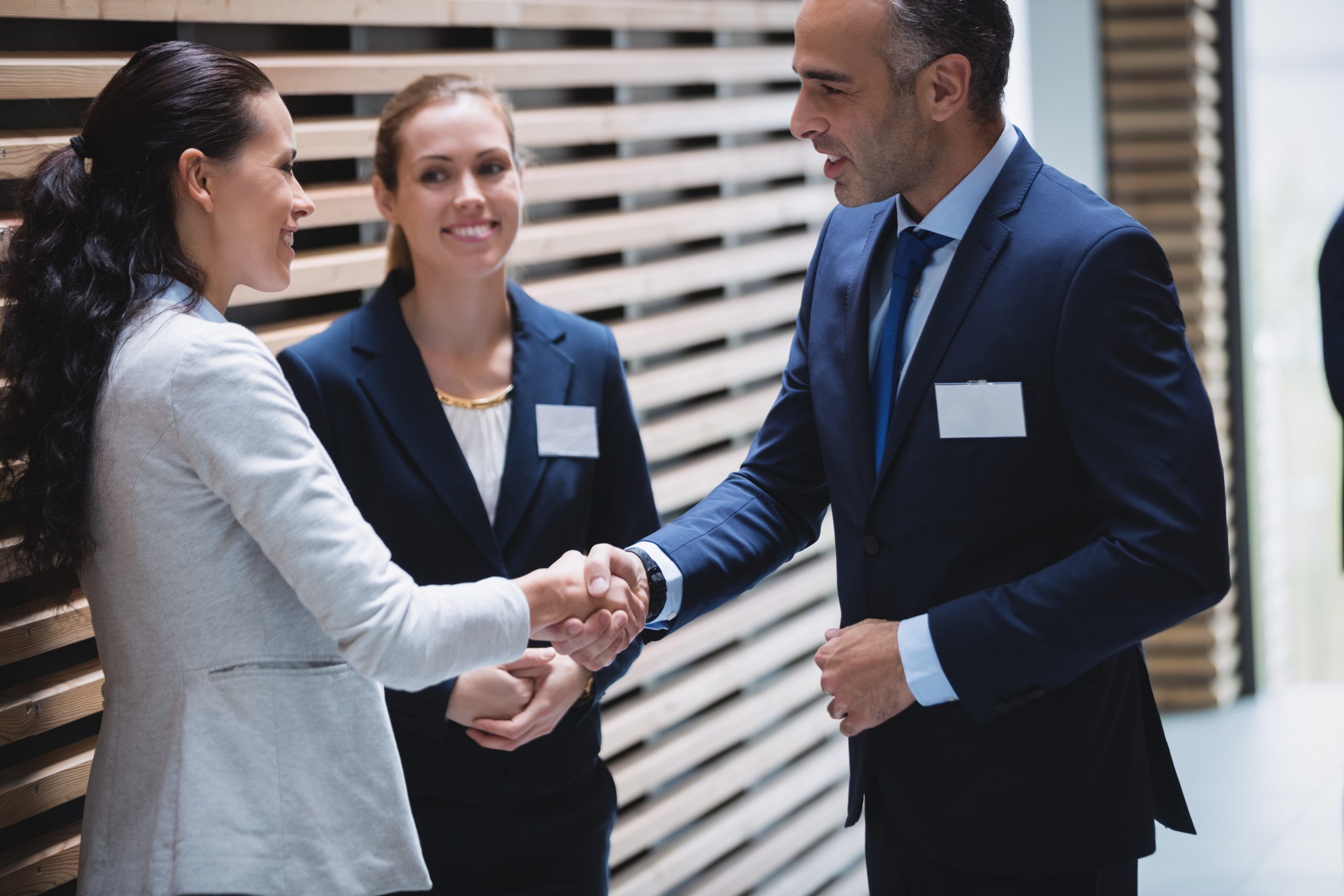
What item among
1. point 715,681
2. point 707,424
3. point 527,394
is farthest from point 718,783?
point 527,394

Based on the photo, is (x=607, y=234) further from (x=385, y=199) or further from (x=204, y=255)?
(x=204, y=255)

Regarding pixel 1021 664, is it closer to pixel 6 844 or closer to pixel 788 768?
pixel 6 844

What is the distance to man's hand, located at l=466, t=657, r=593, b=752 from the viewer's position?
2.23 m

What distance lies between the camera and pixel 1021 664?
1812mm

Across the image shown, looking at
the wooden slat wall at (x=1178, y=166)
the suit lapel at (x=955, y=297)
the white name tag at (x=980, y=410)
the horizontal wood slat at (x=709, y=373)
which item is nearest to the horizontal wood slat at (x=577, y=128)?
the horizontal wood slat at (x=709, y=373)

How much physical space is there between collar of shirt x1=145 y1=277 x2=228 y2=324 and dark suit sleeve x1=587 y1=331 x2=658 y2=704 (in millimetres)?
962

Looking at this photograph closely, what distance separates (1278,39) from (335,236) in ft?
16.9

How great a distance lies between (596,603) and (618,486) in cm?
38

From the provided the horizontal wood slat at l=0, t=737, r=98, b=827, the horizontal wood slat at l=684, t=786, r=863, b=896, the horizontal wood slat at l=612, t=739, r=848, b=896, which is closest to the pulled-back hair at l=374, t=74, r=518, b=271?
the horizontal wood slat at l=0, t=737, r=98, b=827

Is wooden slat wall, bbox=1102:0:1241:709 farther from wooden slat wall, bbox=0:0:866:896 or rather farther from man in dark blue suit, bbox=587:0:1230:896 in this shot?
man in dark blue suit, bbox=587:0:1230:896

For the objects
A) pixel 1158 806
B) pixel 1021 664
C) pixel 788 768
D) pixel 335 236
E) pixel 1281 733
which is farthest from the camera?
pixel 1281 733

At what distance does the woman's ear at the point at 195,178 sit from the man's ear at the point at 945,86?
3.42 feet

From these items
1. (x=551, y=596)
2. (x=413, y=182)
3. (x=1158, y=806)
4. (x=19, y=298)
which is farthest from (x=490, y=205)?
(x=1158, y=806)

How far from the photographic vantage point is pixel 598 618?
2195 millimetres
